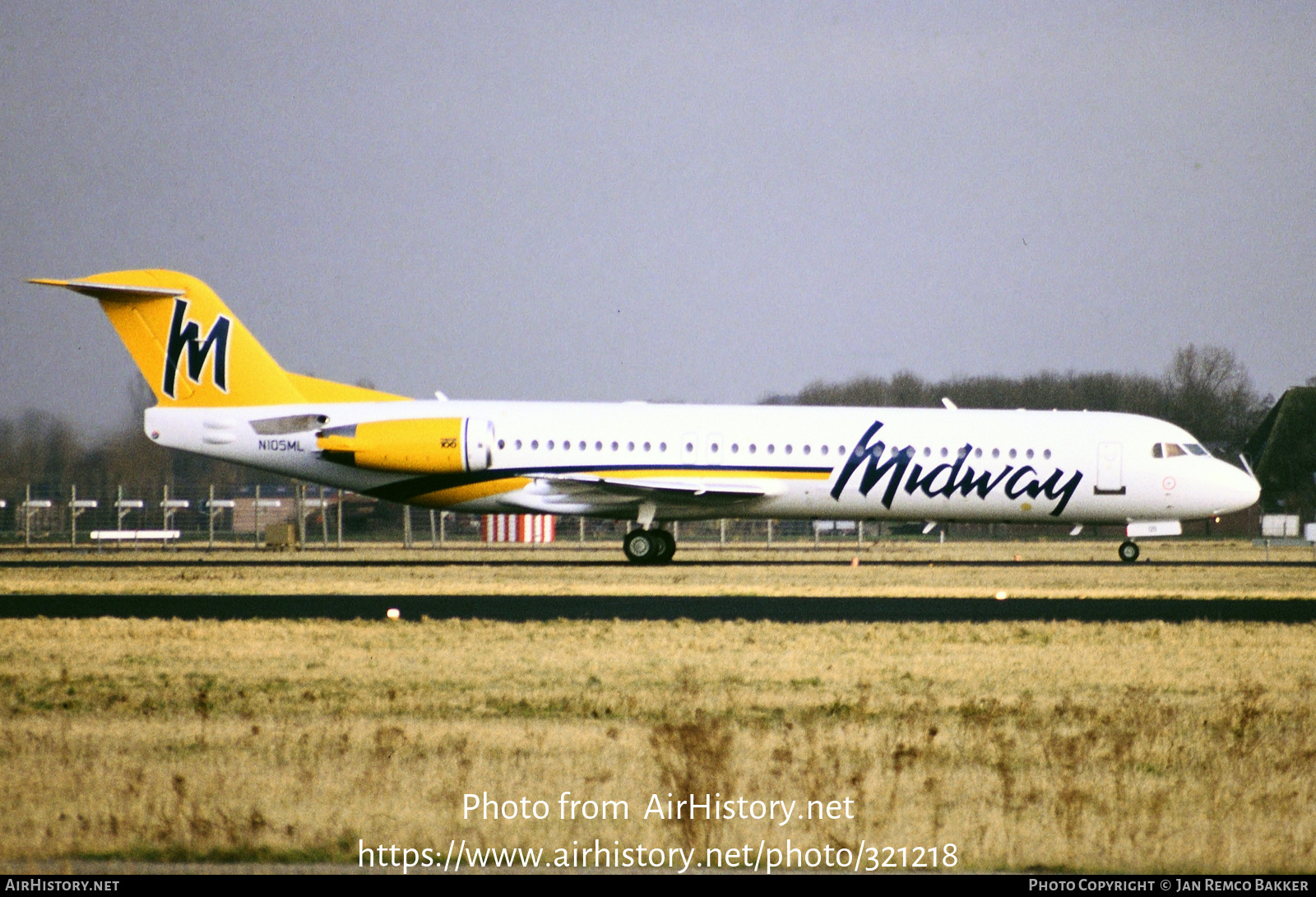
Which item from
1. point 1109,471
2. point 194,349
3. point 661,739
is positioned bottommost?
point 661,739

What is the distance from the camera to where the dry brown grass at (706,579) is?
2239 cm

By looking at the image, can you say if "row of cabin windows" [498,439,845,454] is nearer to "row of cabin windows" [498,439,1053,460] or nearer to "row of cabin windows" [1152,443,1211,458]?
"row of cabin windows" [498,439,1053,460]

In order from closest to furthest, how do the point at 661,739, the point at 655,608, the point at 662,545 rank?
the point at 661,739
the point at 655,608
the point at 662,545

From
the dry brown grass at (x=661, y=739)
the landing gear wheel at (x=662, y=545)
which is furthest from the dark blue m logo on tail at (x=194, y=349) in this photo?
the dry brown grass at (x=661, y=739)

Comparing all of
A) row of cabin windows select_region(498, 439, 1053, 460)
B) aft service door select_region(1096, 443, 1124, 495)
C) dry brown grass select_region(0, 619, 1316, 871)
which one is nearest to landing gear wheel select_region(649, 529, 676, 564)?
row of cabin windows select_region(498, 439, 1053, 460)

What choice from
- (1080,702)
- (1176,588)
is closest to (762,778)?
(1080,702)

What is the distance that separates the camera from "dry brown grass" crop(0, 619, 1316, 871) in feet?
23.0

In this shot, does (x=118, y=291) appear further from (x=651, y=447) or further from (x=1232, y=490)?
(x=1232, y=490)

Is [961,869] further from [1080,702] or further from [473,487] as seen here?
[473,487]

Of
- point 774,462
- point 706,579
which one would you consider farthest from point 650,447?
point 706,579

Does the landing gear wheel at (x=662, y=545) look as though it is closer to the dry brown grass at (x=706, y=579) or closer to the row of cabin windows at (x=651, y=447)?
the dry brown grass at (x=706, y=579)

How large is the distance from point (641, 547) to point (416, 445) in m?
5.26

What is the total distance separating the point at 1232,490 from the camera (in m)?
31.0
